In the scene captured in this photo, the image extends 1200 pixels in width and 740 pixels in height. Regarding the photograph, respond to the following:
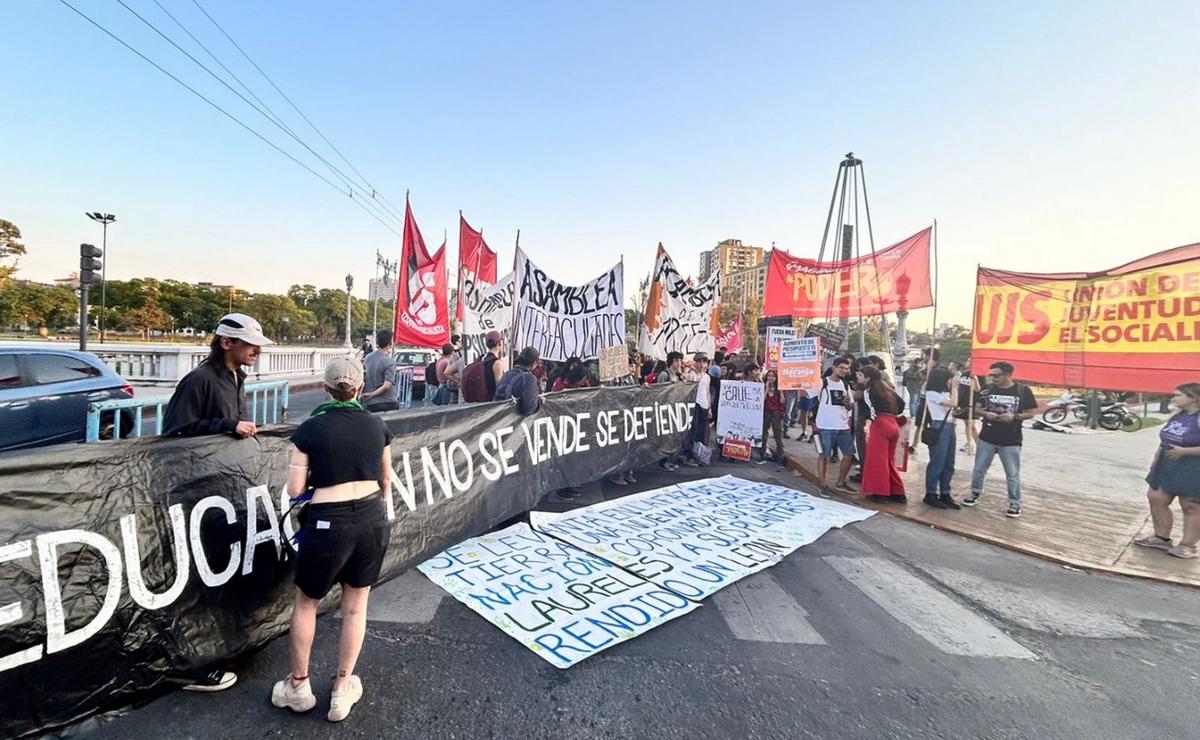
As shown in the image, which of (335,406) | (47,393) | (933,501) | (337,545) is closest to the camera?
(337,545)

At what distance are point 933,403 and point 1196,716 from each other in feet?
17.6

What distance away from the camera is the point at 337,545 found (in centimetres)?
229

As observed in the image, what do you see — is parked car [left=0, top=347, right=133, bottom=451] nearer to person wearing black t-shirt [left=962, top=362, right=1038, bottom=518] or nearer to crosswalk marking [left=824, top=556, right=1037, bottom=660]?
crosswalk marking [left=824, top=556, right=1037, bottom=660]

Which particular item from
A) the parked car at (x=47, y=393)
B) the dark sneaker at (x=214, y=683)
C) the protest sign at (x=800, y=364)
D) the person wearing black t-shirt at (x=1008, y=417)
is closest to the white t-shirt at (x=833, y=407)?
the protest sign at (x=800, y=364)

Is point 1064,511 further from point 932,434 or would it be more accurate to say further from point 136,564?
point 136,564

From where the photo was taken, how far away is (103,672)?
230 centimetres

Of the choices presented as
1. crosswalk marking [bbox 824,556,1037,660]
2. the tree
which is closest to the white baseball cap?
crosswalk marking [bbox 824,556,1037,660]

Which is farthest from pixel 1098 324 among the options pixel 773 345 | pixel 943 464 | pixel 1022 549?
pixel 773 345

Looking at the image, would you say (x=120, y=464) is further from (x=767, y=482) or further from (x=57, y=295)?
(x=57, y=295)

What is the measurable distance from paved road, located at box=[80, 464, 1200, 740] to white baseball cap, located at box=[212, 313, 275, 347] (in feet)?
5.88

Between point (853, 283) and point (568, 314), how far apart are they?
571 cm

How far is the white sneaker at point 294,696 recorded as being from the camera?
7.75ft

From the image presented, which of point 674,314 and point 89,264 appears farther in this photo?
point 89,264

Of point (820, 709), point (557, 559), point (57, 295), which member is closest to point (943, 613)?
point (820, 709)
